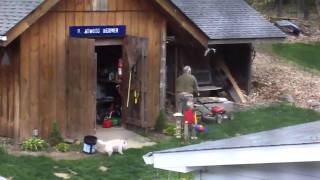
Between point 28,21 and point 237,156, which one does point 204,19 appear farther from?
point 237,156

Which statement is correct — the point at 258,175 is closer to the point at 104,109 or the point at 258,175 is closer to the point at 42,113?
the point at 42,113

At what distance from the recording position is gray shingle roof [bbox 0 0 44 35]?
1581 centimetres

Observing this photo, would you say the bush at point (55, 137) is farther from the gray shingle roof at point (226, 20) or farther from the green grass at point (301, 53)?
the green grass at point (301, 53)

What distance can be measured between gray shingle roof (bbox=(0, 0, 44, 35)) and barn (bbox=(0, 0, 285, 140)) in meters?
0.03

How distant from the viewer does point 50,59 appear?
16875 millimetres

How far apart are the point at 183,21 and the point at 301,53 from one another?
43.1 feet

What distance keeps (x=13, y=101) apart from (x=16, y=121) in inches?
17.6

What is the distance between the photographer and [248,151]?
7.54 m

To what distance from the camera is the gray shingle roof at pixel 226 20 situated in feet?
69.2

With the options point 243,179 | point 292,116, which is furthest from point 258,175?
point 292,116

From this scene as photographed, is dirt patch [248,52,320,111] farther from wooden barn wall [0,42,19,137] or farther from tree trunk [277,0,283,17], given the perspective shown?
tree trunk [277,0,283,17]

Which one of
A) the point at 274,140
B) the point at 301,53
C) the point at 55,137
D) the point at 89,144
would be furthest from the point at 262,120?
the point at 274,140

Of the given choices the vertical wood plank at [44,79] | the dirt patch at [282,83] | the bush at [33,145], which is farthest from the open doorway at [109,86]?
the dirt patch at [282,83]

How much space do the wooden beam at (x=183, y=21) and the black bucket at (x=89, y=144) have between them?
12.8ft
